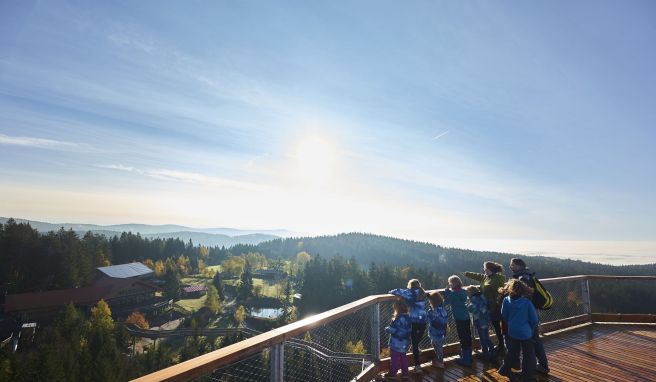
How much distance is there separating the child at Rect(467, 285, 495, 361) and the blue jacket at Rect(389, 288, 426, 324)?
1.44 m

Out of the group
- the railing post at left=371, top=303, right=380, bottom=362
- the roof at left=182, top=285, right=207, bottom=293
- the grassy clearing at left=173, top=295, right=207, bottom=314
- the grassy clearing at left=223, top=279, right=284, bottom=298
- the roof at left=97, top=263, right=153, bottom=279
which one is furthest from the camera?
the grassy clearing at left=223, top=279, right=284, bottom=298

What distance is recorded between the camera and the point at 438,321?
6.59 m

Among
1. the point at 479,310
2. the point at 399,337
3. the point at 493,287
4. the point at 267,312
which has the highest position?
the point at 493,287

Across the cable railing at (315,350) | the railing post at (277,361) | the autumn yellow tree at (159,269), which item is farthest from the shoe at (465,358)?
the autumn yellow tree at (159,269)

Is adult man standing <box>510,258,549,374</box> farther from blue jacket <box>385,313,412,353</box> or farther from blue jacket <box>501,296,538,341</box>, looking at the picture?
blue jacket <box>385,313,412,353</box>

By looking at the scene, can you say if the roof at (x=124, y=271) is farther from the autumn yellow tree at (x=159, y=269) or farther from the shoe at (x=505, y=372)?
the shoe at (x=505, y=372)

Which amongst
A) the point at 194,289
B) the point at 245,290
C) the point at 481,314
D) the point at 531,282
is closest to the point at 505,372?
the point at 481,314

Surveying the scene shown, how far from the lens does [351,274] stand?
89500 millimetres

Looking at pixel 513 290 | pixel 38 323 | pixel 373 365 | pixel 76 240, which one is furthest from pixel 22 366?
pixel 76 240

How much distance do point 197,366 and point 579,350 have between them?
9.58 m

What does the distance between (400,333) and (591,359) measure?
5067mm

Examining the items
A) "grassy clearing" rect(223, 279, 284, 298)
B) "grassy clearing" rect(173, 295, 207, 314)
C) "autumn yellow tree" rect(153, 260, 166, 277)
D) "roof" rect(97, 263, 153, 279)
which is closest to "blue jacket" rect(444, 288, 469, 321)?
"grassy clearing" rect(173, 295, 207, 314)

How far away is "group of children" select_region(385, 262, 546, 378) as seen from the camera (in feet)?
19.4

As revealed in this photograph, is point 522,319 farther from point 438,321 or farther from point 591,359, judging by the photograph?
point 591,359
